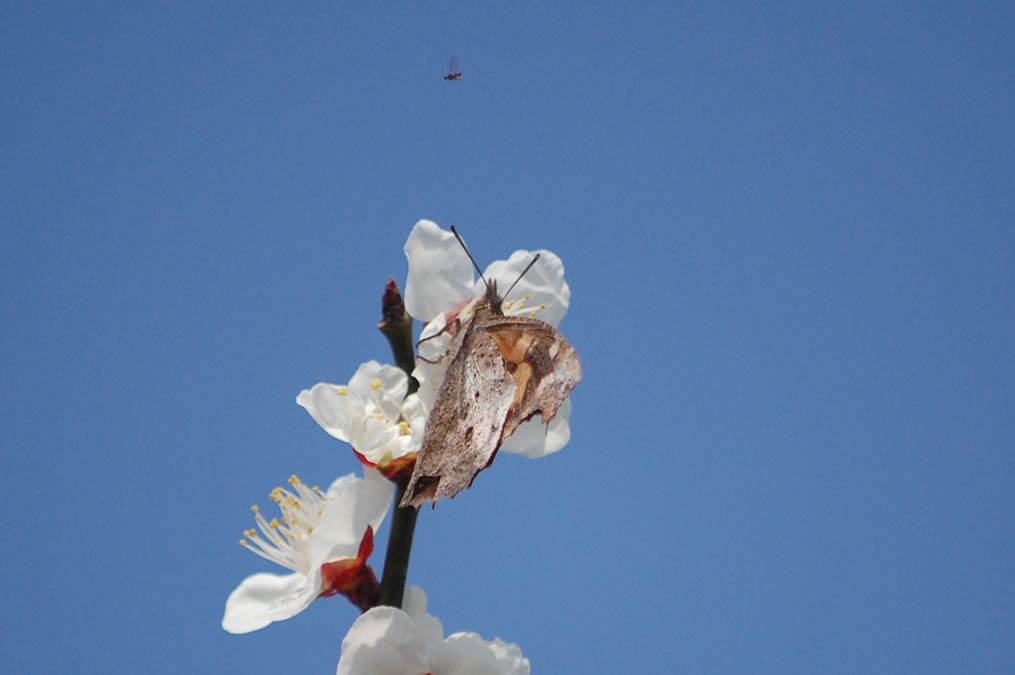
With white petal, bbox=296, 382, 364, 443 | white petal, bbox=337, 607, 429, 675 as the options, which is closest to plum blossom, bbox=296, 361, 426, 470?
white petal, bbox=296, 382, 364, 443

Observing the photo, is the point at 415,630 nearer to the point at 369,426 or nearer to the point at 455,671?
the point at 455,671

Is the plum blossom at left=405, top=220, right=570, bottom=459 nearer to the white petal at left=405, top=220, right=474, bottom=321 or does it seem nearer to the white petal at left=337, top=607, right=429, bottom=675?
the white petal at left=405, top=220, right=474, bottom=321

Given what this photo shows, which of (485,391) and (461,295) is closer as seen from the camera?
(485,391)

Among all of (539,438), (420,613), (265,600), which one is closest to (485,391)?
(539,438)

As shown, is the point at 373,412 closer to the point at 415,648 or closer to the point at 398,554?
the point at 398,554

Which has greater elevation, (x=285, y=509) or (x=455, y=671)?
(x=285, y=509)

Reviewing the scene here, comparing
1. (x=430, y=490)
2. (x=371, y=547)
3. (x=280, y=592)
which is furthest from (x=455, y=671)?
(x=430, y=490)
